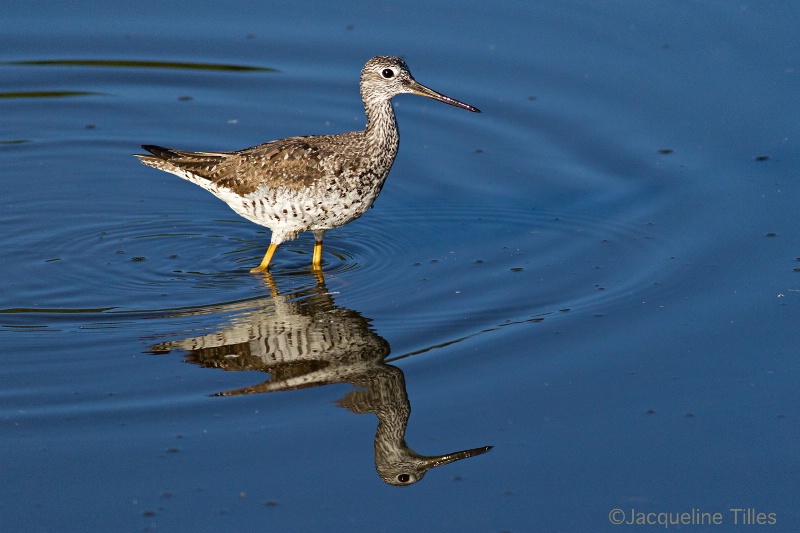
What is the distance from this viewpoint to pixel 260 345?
10531 mm

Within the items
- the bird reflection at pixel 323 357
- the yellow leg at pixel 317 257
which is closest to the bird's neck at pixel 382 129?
the yellow leg at pixel 317 257

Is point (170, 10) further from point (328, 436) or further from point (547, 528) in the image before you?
point (547, 528)

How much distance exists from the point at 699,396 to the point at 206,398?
384 centimetres

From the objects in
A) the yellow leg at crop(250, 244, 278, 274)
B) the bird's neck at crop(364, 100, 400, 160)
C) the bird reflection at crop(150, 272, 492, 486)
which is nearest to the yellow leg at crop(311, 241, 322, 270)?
the yellow leg at crop(250, 244, 278, 274)

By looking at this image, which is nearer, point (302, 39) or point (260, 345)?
point (260, 345)

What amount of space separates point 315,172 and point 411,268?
1322 millimetres

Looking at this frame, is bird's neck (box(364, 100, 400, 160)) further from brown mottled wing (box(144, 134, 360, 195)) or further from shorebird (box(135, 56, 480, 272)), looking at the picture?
brown mottled wing (box(144, 134, 360, 195))

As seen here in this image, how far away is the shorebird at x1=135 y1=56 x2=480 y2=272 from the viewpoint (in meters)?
11.9

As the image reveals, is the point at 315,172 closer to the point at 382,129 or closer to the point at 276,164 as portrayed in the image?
the point at 276,164

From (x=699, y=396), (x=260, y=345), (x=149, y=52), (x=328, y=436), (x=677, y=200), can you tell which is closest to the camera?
(x=328, y=436)

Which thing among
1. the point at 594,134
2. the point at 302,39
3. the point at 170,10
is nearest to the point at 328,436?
the point at 594,134

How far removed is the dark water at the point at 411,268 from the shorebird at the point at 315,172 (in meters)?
0.57

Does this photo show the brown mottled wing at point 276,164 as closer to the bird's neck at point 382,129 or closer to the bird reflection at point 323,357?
the bird's neck at point 382,129

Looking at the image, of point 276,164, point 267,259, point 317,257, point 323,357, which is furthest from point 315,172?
point 323,357
